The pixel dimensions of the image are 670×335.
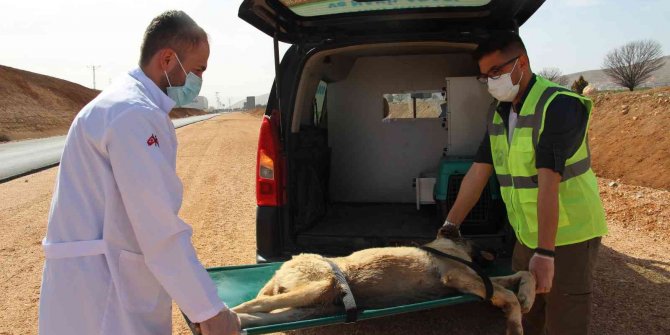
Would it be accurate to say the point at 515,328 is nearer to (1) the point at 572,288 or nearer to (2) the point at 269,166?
(1) the point at 572,288

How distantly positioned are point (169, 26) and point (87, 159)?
0.53 metres

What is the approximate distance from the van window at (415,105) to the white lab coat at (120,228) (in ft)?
16.0

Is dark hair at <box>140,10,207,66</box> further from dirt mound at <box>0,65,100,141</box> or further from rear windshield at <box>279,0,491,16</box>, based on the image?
dirt mound at <box>0,65,100,141</box>

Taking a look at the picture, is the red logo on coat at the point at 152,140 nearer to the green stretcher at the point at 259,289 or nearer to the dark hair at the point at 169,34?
the dark hair at the point at 169,34

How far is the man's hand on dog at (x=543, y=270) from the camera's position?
94.0 inches

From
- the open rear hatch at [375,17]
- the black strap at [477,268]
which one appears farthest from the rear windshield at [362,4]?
the black strap at [477,268]

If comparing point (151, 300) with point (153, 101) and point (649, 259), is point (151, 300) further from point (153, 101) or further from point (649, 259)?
point (649, 259)

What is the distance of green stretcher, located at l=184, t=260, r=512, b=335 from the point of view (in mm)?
2465

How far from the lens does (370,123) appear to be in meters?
6.62

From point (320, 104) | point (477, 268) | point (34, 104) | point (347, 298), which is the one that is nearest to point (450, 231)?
point (477, 268)

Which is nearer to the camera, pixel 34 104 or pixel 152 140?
pixel 152 140

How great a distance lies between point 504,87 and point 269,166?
6.35 ft

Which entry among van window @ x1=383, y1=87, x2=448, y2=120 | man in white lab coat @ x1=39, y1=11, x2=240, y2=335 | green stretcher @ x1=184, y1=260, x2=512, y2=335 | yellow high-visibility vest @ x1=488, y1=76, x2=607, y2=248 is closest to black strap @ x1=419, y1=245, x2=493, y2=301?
green stretcher @ x1=184, y1=260, x2=512, y2=335

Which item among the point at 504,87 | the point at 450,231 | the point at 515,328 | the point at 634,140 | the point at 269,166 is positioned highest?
the point at 504,87
